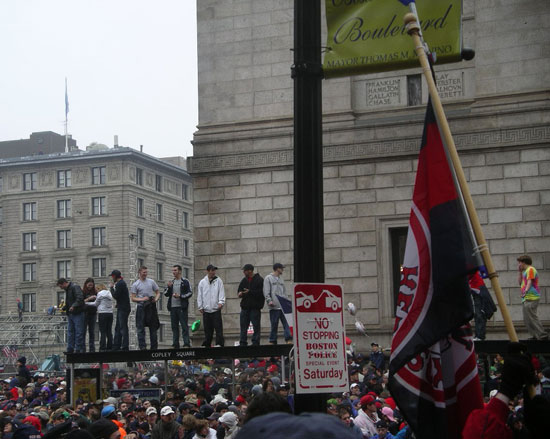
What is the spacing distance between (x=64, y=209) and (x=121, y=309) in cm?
8600

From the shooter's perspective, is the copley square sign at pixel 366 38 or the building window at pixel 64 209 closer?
the copley square sign at pixel 366 38

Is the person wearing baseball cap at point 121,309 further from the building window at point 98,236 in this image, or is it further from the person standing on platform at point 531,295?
the building window at point 98,236

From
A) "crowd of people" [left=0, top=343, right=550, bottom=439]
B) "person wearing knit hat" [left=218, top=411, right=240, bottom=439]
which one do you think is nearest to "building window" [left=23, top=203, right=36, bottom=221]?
"crowd of people" [left=0, top=343, right=550, bottom=439]

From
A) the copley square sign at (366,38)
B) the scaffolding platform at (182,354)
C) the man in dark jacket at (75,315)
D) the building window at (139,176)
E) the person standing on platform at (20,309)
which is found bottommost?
the person standing on platform at (20,309)

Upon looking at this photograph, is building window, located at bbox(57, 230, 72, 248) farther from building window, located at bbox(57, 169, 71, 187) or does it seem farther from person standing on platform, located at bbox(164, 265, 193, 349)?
person standing on platform, located at bbox(164, 265, 193, 349)

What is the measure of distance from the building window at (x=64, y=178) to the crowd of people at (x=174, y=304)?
85.5 m

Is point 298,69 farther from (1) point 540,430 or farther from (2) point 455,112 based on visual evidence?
(2) point 455,112

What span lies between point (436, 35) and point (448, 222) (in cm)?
271

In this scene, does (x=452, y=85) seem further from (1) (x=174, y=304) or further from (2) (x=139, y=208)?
Answer: (2) (x=139, y=208)

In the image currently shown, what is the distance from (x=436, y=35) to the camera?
8805mm

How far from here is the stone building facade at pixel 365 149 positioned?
86.5ft

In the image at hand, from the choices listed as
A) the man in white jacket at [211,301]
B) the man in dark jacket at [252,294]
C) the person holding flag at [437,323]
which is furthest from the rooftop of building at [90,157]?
the person holding flag at [437,323]

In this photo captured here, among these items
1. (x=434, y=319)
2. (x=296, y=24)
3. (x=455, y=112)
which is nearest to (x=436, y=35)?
(x=296, y=24)

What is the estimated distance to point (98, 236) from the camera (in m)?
104
